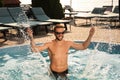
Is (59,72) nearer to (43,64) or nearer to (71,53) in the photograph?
(43,64)

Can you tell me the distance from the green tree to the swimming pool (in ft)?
20.2

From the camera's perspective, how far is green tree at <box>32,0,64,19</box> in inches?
616

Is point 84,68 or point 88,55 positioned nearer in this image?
point 84,68

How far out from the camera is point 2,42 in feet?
34.0

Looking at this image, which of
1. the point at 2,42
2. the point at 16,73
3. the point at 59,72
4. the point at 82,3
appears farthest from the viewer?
the point at 82,3

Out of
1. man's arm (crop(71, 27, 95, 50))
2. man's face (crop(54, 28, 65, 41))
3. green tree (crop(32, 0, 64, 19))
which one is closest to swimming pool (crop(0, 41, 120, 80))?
man's arm (crop(71, 27, 95, 50))

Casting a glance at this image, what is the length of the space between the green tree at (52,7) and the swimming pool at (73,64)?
6147 mm

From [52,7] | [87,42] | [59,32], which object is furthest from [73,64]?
[52,7]

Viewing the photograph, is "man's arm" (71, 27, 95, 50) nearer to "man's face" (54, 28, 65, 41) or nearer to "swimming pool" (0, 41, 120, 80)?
"man's face" (54, 28, 65, 41)

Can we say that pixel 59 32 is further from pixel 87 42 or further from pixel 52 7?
pixel 52 7

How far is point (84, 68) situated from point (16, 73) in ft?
6.52

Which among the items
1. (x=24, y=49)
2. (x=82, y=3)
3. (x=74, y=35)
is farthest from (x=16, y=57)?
(x=82, y=3)

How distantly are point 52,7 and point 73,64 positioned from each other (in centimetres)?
759

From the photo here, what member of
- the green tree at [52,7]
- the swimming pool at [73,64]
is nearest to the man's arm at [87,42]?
the swimming pool at [73,64]
